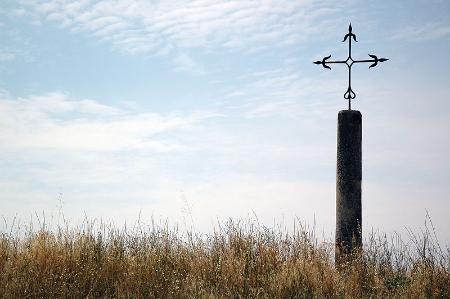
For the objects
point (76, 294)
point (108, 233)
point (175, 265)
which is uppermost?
point (108, 233)

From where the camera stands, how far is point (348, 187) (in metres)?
7.69

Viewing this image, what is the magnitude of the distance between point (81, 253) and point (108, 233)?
0.85m

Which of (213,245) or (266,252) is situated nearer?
(266,252)

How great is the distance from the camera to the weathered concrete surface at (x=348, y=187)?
25.2 ft

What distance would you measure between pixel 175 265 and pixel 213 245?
836 millimetres

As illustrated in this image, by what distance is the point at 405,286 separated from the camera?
706cm

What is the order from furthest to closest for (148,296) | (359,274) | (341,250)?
(341,250)
(359,274)
(148,296)

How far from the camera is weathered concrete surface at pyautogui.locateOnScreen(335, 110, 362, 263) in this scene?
25.2 ft

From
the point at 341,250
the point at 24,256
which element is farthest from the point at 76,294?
the point at 341,250

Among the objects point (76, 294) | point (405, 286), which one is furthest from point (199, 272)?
point (405, 286)

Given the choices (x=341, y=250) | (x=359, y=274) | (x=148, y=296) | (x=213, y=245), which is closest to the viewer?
(x=148, y=296)

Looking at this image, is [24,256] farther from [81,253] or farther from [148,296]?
[148,296]

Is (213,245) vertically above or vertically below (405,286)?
above

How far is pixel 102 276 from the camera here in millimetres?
7262
